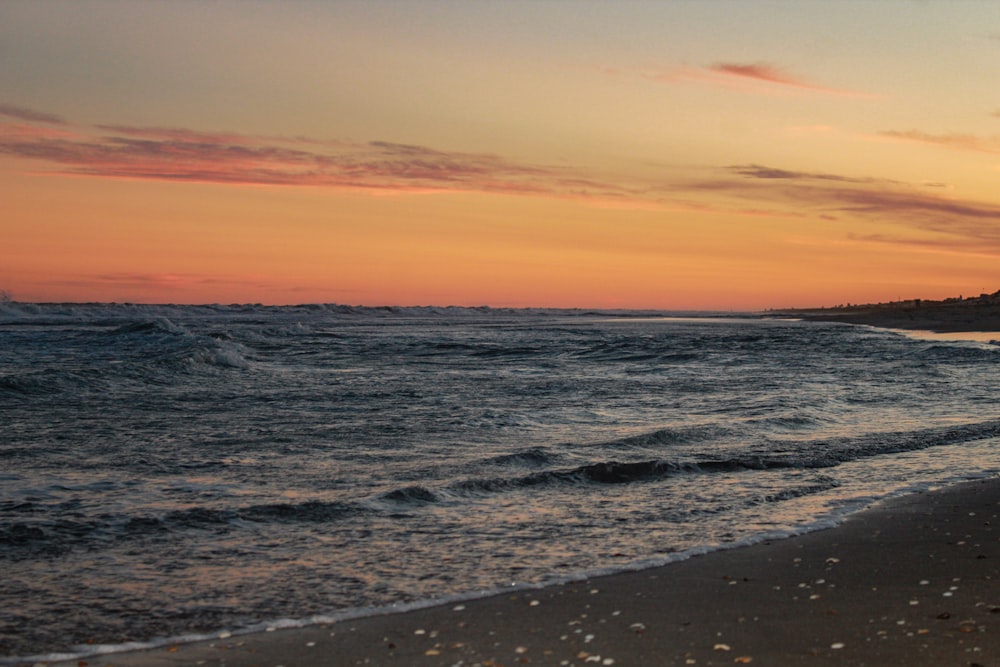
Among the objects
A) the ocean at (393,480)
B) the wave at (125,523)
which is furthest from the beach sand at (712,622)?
the wave at (125,523)

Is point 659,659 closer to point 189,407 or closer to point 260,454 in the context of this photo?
point 260,454

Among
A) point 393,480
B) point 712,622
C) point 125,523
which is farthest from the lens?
point 393,480

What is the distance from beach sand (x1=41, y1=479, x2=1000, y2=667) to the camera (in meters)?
4.52

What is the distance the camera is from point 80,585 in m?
6.00

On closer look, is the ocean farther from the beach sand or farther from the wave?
the beach sand

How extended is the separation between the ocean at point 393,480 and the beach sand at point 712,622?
36 centimetres

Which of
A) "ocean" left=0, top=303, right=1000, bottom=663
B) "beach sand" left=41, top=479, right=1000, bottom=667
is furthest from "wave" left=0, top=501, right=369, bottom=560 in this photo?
"beach sand" left=41, top=479, right=1000, bottom=667

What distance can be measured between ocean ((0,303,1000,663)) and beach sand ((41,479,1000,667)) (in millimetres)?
358

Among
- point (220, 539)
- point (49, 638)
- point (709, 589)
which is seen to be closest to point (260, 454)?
point (220, 539)

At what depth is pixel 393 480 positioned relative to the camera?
31.0 feet

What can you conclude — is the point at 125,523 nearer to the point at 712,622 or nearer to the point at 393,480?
the point at 393,480

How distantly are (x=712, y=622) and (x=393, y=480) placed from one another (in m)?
5.06

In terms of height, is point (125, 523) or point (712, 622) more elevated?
point (712, 622)

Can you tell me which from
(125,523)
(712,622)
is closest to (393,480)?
(125,523)
